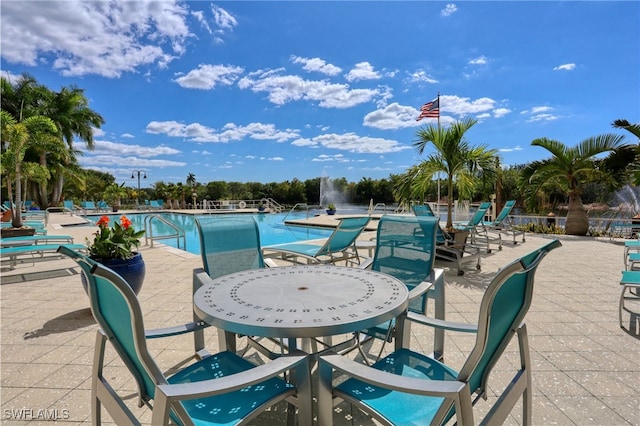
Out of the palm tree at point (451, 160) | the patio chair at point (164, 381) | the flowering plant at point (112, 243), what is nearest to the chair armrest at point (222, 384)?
the patio chair at point (164, 381)

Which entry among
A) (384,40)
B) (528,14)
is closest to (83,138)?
(384,40)

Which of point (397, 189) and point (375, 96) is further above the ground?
point (375, 96)

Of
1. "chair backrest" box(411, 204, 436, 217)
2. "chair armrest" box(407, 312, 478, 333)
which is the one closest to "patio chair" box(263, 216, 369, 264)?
"chair backrest" box(411, 204, 436, 217)

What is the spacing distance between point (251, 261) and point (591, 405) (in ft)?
7.75

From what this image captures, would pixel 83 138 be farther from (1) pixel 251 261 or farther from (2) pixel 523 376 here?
(2) pixel 523 376

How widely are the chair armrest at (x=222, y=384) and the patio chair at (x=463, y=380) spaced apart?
0.61ft

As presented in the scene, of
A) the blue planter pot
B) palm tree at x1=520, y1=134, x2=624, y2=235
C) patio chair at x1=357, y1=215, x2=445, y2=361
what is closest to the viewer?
patio chair at x1=357, y1=215, x2=445, y2=361

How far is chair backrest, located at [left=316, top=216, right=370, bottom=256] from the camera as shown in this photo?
4066mm

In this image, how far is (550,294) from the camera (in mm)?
3689

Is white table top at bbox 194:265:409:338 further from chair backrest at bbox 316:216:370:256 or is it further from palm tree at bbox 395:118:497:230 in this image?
palm tree at bbox 395:118:497:230

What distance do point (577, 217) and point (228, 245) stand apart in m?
9.94

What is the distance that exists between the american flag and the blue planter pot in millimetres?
8936

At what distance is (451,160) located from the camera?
17.2 ft

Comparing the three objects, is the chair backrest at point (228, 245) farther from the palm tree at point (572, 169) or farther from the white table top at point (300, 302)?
the palm tree at point (572, 169)
